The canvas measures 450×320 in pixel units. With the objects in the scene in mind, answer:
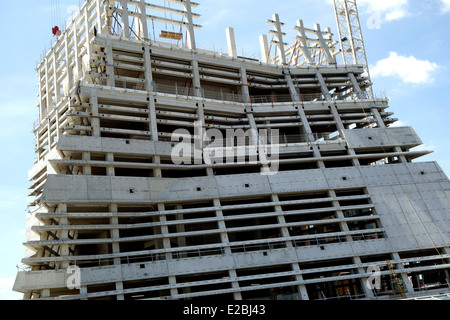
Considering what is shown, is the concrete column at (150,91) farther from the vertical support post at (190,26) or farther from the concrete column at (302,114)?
the concrete column at (302,114)

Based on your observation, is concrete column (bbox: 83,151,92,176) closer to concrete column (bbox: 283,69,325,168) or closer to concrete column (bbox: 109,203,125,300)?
concrete column (bbox: 109,203,125,300)

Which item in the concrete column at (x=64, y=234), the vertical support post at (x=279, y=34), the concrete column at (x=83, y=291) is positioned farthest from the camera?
the vertical support post at (x=279, y=34)

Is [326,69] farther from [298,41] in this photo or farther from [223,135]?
[223,135]

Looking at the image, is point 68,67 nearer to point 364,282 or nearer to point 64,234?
point 64,234

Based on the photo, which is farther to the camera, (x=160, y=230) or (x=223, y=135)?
(x=223, y=135)

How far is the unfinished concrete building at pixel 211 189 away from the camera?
145 feet

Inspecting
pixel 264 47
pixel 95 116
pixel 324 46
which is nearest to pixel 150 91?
pixel 95 116

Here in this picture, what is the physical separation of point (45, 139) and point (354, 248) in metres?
50.4

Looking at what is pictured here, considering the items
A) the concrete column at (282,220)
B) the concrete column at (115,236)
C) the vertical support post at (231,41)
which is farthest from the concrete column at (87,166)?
the vertical support post at (231,41)

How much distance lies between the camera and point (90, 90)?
50656 mm
